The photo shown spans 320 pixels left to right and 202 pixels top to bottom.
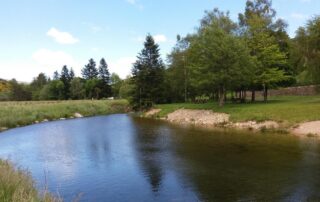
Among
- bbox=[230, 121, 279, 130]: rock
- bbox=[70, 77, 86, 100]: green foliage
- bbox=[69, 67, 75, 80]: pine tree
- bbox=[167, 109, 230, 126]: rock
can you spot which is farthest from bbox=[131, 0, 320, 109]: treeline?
bbox=[69, 67, 75, 80]: pine tree

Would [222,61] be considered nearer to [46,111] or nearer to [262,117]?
[262,117]

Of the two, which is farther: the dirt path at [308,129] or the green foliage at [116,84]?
the green foliage at [116,84]

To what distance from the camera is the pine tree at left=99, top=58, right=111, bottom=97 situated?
395 feet

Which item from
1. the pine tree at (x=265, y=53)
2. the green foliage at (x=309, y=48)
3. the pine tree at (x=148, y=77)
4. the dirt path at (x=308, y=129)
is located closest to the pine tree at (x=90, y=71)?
the pine tree at (x=148, y=77)

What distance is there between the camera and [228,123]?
38.6m

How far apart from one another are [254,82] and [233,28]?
13015 mm

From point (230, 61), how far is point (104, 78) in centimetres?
8201

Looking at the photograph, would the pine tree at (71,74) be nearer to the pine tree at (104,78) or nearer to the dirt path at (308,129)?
the pine tree at (104,78)

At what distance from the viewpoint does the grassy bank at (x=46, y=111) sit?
153 feet

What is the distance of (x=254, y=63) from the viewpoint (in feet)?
160

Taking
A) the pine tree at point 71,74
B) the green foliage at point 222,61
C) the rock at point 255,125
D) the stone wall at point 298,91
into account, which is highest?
the pine tree at point 71,74

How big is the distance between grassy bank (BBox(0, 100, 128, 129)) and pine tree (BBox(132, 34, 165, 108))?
754 centimetres

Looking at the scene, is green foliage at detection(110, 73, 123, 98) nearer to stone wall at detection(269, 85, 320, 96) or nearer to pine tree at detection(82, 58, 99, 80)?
pine tree at detection(82, 58, 99, 80)

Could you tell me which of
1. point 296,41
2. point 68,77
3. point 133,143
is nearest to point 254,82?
point 296,41
